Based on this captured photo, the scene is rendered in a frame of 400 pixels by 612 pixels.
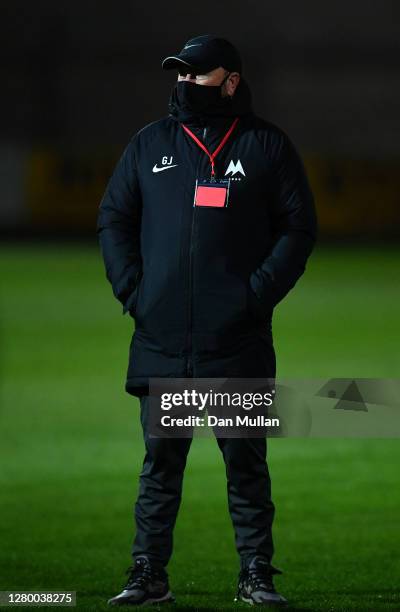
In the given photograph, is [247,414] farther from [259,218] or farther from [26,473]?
[26,473]

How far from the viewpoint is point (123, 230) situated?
4.70 meters

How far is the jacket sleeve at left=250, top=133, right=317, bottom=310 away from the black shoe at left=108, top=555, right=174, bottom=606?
0.99 meters

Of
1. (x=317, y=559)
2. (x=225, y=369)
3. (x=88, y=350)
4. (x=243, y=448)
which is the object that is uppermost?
(x=225, y=369)

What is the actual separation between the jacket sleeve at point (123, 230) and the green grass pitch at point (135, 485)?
112 cm

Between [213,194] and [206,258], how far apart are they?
0.22m

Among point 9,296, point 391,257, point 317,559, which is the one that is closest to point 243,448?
point 317,559

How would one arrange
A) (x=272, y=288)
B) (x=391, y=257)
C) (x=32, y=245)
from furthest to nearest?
(x=32, y=245), (x=391, y=257), (x=272, y=288)

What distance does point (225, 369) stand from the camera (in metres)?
4.54

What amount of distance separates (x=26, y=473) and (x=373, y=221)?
79.2 ft

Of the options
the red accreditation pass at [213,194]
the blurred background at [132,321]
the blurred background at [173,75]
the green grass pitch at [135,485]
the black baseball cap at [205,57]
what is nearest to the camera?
the red accreditation pass at [213,194]

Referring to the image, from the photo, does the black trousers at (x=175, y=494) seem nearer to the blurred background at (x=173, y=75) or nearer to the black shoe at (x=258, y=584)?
the black shoe at (x=258, y=584)

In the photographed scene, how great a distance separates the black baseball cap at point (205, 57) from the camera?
4633 mm

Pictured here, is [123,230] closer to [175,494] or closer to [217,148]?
[217,148]

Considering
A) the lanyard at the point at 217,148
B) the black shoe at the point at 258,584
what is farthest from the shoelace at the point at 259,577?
the lanyard at the point at 217,148
